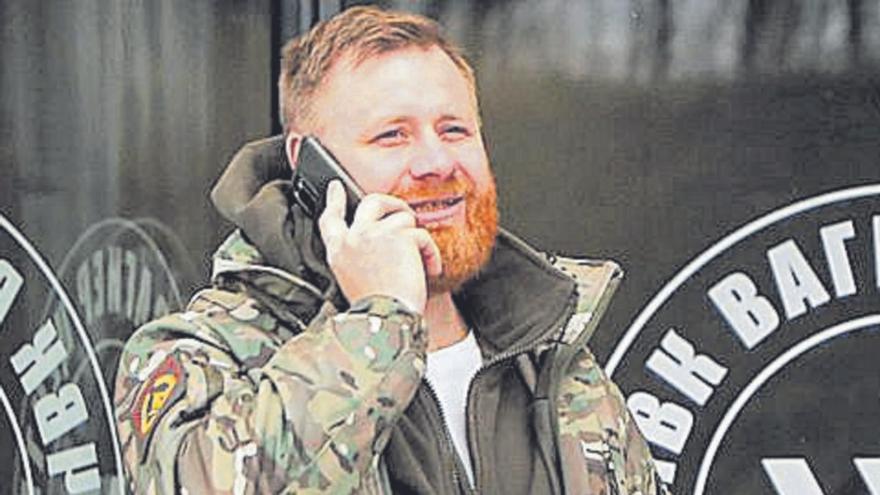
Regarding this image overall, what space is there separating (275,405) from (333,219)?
25cm

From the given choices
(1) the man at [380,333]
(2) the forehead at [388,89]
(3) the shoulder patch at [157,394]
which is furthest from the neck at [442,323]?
(3) the shoulder patch at [157,394]

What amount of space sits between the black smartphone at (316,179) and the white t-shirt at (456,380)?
210 millimetres

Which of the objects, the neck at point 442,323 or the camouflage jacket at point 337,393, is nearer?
the camouflage jacket at point 337,393

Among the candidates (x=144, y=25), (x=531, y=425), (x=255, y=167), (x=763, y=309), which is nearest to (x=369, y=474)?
(x=531, y=425)

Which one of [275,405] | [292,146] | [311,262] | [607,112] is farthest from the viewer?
[607,112]

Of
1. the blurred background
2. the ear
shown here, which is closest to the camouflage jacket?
the ear

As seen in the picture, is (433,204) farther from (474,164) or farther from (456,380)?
(456,380)

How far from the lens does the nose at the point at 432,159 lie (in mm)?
2307

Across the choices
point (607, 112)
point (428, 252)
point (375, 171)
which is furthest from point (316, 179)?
point (607, 112)

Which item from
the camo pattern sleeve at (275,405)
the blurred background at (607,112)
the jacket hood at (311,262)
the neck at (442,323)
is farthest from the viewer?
the blurred background at (607,112)

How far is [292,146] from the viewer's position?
95.3 inches

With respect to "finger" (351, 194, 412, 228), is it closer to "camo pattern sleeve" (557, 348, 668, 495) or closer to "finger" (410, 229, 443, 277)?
"finger" (410, 229, 443, 277)

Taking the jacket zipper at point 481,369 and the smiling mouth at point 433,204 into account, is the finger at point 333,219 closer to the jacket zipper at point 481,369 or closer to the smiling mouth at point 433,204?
the smiling mouth at point 433,204

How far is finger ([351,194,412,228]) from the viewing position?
7.27 ft
